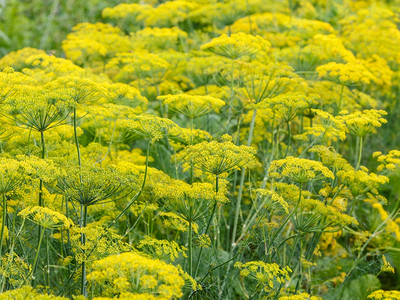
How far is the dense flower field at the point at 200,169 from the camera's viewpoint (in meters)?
3.02

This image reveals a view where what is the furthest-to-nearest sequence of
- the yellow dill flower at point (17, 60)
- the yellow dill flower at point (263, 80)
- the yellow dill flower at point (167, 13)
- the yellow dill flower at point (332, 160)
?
1. the yellow dill flower at point (167, 13)
2. the yellow dill flower at point (17, 60)
3. the yellow dill flower at point (263, 80)
4. the yellow dill flower at point (332, 160)

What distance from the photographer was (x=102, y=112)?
3979mm

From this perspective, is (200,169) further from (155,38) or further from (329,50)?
(155,38)

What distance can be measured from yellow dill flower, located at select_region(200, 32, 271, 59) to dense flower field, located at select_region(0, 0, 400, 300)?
2 centimetres

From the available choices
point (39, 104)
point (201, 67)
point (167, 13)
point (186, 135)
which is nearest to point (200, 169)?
point (186, 135)

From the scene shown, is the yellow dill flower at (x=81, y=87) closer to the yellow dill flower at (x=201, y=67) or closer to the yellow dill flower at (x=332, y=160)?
the yellow dill flower at (x=332, y=160)

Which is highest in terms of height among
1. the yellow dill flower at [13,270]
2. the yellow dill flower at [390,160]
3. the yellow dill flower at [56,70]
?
the yellow dill flower at [56,70]

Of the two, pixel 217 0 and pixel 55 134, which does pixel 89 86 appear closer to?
pixel 55 134

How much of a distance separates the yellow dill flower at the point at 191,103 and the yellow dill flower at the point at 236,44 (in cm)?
69

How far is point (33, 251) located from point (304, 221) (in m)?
2.13

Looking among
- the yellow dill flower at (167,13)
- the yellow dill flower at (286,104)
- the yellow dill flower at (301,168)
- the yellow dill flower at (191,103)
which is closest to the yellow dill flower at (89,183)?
the yellow dill flower at (191,103)

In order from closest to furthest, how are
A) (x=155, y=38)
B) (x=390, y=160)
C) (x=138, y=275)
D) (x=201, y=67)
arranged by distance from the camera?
(x=138, y=275) < (x=390, y=160) < (x=201, y=67) < (x=155, y=38)

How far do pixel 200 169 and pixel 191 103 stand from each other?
53cm

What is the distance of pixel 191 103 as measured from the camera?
3760mm
